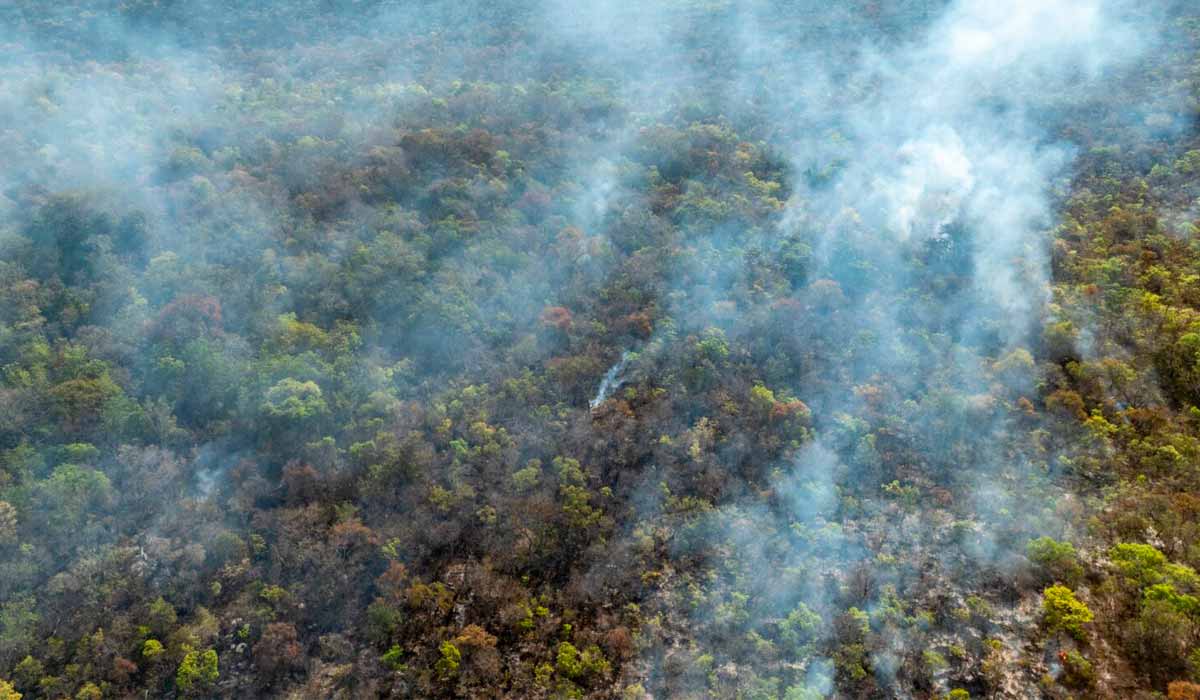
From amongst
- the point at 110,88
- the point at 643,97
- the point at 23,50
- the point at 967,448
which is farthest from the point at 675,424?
the point at 23,50

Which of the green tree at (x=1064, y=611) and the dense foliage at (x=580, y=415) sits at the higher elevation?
the dense foliage at (x=580, y=415)

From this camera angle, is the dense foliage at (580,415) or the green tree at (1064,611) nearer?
the green tree at (1064,611)

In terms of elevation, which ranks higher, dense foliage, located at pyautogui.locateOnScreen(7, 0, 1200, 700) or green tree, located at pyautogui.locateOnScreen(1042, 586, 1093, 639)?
dense foliage, located at pyautogui.locateOnScreen(7, 0, 1200, 700)

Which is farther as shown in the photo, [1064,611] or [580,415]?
[580,415]

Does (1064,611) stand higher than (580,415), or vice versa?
(580,415)

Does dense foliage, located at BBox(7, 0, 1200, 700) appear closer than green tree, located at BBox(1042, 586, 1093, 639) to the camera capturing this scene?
No

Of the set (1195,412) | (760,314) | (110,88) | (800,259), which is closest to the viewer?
(1195,412)

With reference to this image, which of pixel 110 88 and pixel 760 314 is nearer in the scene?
pixel 760 314

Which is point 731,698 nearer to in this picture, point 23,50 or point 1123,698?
point 1123,698
